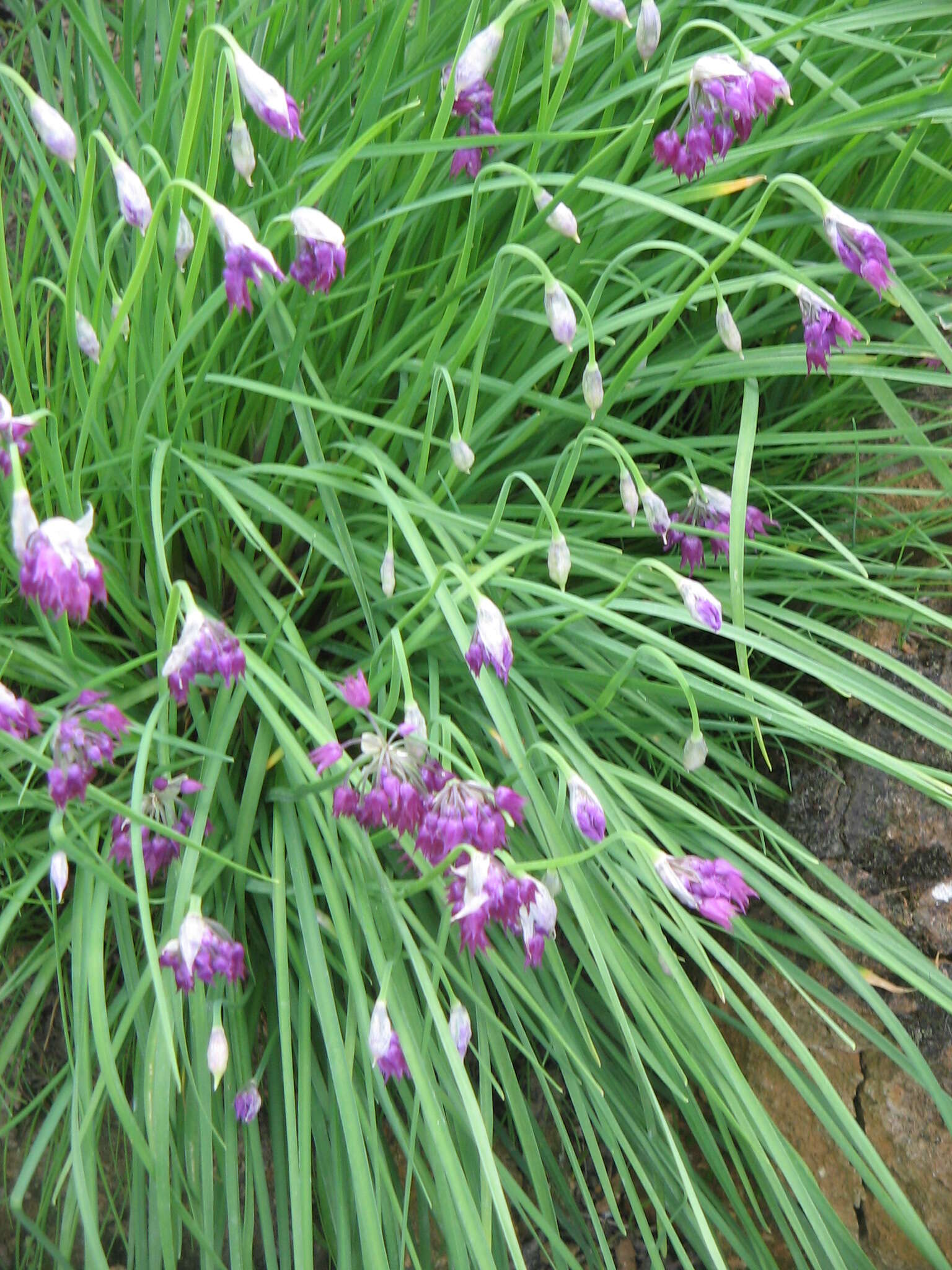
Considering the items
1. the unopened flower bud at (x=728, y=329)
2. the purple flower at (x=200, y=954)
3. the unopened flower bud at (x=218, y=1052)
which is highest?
the unopened flower bud at (x=728, y=329)

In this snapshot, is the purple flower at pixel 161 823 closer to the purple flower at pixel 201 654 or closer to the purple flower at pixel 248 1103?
the purple flower at pixel 201 654

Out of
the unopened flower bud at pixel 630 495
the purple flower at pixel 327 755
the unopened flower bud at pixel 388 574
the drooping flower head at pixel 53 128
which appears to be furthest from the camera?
the unopened flower bud at pixel 388 574

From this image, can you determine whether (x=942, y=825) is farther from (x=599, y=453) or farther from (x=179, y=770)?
(x=179, y=770)

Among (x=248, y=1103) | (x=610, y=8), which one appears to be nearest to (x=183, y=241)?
(x=610, y=8)

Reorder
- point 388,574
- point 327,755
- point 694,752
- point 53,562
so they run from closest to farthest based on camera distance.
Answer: point 53,562 → point 327,755 → point 694,752 → point 388,574

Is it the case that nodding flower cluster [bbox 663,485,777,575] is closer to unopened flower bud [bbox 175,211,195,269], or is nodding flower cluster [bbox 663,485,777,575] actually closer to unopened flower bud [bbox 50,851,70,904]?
unopened flower bud [bbox 175,211,195,269]

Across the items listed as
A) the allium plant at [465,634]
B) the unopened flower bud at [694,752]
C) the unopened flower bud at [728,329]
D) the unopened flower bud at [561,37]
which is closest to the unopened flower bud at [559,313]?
the allium plant at [465,634]

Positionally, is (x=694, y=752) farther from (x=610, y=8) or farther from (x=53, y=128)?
(x=53, y=128)
